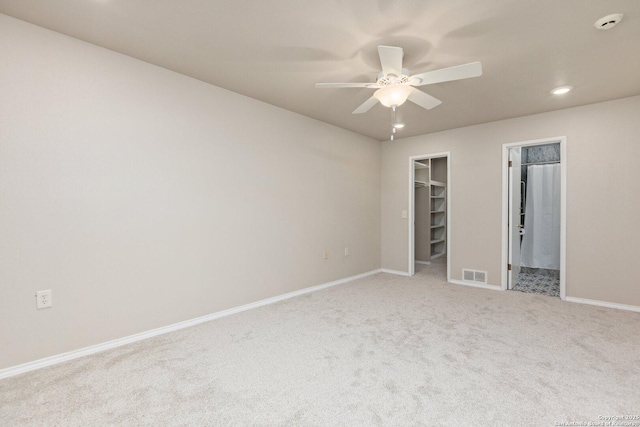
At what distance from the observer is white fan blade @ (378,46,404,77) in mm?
1839

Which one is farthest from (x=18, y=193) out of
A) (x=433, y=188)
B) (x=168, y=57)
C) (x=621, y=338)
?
(x=433, y=188)

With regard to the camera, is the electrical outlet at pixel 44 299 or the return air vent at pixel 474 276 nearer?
the electrical outlet at pixel 44 299

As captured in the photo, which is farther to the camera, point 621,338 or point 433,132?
point 433,132

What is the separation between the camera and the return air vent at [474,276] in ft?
14.2

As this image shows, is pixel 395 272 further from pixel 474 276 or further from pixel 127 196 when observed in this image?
pixel 127 196

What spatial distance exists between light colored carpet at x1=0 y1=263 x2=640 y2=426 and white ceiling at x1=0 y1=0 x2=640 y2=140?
237 cm

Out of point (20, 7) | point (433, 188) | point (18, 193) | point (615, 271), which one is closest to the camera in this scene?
point (20, 7)

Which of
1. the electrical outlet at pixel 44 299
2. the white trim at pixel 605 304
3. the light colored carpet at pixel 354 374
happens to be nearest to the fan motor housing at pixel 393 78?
the light colored carpet at pixel 354 374

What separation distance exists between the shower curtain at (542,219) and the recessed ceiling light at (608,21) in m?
3.91

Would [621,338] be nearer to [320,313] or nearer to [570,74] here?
[570,74]

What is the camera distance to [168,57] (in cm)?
253

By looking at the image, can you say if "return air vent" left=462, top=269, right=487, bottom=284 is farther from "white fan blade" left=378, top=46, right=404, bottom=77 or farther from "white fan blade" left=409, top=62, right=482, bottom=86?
"white fan blade" left=378, top=46, right=404, bottom=77

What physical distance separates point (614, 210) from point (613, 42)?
2.09m

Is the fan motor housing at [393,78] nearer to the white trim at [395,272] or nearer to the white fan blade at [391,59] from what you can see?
the white fan blade at [391,59]
